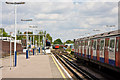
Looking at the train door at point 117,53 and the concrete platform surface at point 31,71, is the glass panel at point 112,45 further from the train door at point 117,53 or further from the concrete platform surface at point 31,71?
the concrete platform surface at point 31,71

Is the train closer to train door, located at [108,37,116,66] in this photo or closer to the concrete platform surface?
train door, located at [108,37,116,66]

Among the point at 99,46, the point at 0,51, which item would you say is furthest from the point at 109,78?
the point at 0,51

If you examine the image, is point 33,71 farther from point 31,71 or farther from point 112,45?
point 112,45

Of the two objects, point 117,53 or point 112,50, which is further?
point 112,50

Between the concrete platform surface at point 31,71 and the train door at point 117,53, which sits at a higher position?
the train door at point 117,53

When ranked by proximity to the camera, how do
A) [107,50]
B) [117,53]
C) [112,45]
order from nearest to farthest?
1. [117,53]
2. [112,45]
3. [107,50]

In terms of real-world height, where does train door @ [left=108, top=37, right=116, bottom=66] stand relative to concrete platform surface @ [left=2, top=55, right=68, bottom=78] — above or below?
above

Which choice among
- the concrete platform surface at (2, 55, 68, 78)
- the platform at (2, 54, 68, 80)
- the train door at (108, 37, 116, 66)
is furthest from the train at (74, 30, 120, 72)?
the concrete platform surface at (2, 55, 68, 78)

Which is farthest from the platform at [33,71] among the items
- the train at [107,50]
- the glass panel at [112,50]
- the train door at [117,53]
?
the train door at [117,53]

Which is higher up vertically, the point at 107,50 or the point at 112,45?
the point at 112,45

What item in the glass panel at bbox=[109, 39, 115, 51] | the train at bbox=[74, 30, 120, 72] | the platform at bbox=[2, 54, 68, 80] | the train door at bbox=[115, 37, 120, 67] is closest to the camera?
the train door at bbox=[115, 37, 120, 67]

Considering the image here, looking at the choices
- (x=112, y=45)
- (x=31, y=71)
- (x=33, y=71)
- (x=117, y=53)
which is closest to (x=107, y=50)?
(x=112, y=45)

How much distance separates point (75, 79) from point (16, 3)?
538 inches

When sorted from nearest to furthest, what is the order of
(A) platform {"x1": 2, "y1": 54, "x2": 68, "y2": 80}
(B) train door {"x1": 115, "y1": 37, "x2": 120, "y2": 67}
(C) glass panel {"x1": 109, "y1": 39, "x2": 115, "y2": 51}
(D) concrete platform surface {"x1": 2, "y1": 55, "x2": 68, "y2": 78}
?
(B) train door {"x1": 115, "y1": 37, "x2": 120, "y2": 67}
(C) glass panel {"x1": 109, "y1": 39, "x2": 115, "y2": 51}
(A) platform {"x1": 2, "y1": 54, "x2": 68, "y2": 80}
(D) concrete platform surface {"x1": 2, "y1": 55, "x2": 68, "y2": 78}
